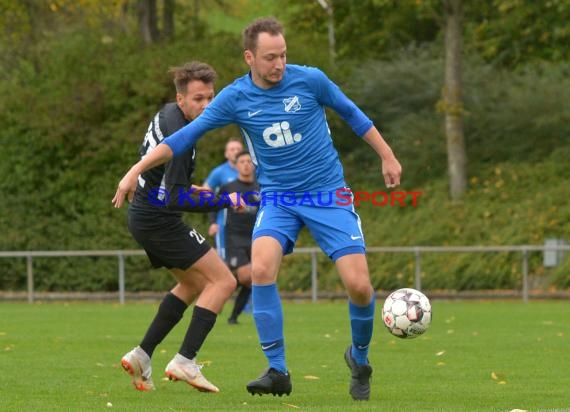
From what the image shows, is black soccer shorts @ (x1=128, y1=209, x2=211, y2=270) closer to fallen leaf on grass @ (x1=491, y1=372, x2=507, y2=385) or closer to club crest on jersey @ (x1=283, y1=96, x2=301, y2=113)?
club crest on jersey @ (x1=283, y1=96, x2=301, y2=113)

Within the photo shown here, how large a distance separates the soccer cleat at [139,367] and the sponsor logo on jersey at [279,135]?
1806mm

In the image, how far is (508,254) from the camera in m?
24.6

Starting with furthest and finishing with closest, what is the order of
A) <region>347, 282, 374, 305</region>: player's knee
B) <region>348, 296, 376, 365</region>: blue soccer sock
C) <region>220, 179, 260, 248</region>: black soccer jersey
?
<region>220, 179, 260, 248</region>: black soccer jersey → <region>348, 296, 376, 365</region>: blue soccer sock → <region>347, 282, 374, 305</region>: player's knee

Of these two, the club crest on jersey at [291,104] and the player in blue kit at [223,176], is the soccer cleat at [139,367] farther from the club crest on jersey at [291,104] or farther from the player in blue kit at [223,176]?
the player in blue kit at [223,176]

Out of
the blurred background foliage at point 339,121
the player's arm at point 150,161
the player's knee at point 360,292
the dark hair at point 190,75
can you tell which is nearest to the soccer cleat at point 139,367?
the player's arm at point 150,161

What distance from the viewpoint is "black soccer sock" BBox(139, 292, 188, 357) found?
9.34m

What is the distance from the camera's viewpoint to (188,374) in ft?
29.3

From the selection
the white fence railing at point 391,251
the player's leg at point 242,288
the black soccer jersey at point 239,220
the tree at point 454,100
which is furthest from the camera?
the tree at point 454,100

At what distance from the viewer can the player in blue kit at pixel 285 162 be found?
8.28 m

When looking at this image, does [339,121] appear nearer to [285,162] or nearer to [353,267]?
[285,162]

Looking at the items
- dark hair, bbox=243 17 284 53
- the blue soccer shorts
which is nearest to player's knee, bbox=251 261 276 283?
the blue soccer shorts

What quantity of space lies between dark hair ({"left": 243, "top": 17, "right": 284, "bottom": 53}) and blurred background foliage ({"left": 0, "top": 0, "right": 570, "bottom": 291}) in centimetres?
1783

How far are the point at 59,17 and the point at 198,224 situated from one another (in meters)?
9.75

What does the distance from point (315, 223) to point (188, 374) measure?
1376mm
